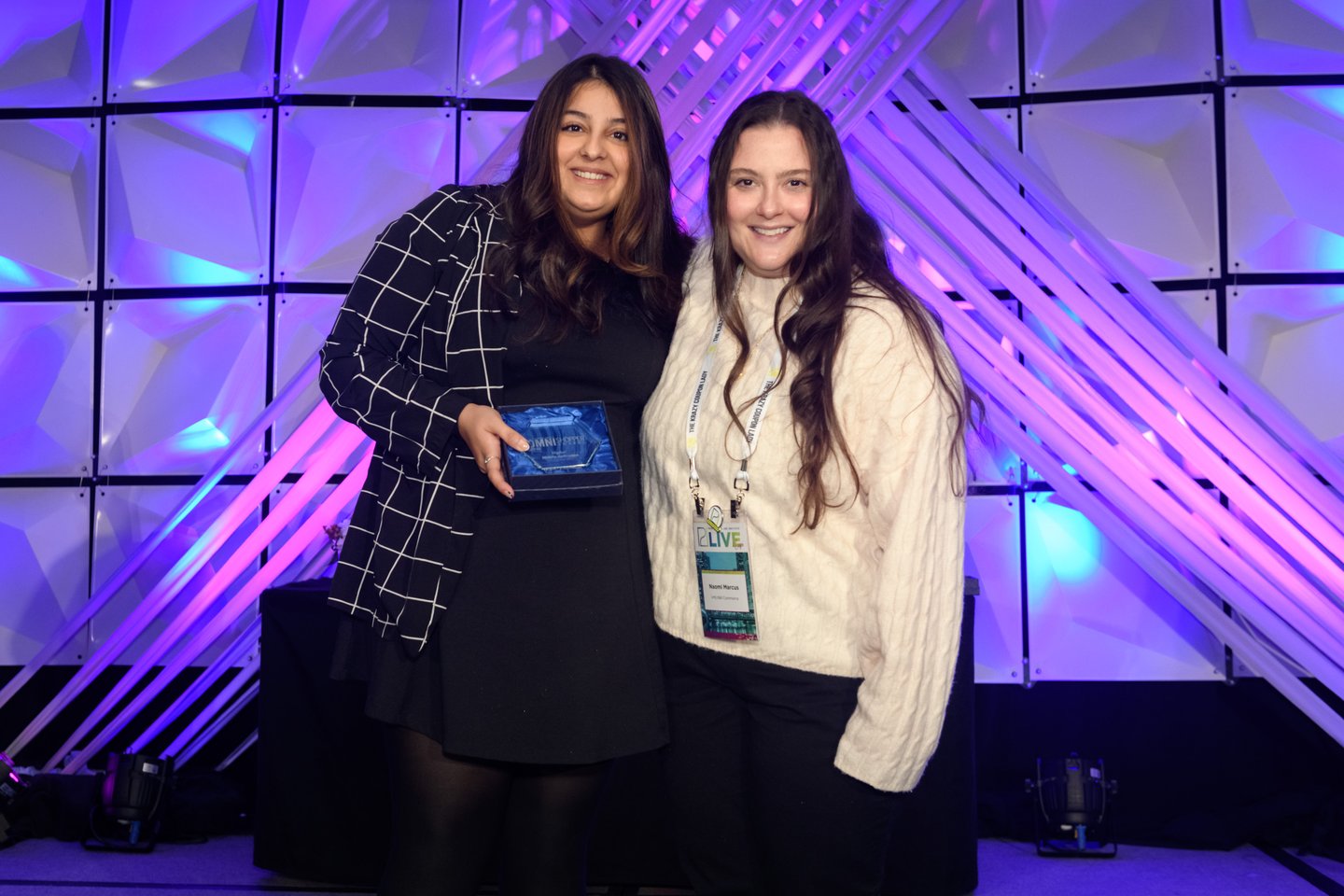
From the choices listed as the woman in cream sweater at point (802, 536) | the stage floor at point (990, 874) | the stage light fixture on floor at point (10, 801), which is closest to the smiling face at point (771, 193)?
the woman in cream sweater at point (802, 536)

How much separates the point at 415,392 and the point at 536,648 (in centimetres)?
38

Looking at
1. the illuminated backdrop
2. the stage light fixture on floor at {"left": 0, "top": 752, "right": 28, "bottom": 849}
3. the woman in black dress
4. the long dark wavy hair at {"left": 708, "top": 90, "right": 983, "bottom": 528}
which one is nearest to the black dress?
the woman in black dress

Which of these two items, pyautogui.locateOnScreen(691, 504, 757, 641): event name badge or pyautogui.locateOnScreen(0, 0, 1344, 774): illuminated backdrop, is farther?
pyautogui.locateOnScreen(0, 0, 1344, 774): illuminated backdrop

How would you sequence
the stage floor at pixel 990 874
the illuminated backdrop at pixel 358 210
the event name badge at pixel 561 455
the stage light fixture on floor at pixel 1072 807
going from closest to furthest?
the event name badge at pixel 561 455, the stage floor at pixel 990 874, the stage light fixture on floor at pixel 1072 807, the illuminated backdrop at pixel 358 210

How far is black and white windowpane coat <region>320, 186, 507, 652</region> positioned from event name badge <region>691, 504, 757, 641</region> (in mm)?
312

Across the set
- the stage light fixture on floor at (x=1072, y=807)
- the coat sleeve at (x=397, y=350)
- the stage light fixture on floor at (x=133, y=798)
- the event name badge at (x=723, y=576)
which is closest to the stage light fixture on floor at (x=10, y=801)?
the stage light fixture on floor at (x=133, y=798)

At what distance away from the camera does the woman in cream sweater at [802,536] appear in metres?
1.50

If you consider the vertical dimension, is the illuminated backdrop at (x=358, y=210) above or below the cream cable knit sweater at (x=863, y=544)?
above

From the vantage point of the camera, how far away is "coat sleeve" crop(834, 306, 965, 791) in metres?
1.48

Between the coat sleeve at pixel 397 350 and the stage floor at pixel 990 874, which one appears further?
the stage floor at pixel 990 874

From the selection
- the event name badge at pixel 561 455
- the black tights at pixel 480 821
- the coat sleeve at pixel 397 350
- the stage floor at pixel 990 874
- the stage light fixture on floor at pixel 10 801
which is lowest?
the stage floor at pixel 990 874

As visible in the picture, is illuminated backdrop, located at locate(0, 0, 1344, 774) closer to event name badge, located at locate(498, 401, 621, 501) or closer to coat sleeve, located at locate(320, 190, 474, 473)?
coat sleeve, located at locate(320, 190, 474, 473)

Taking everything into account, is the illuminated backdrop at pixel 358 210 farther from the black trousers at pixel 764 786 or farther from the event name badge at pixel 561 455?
the event name badge at pixel 561 455

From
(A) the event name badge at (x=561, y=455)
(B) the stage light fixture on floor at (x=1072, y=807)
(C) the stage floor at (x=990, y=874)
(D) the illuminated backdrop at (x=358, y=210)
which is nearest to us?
(A) the event name badge at (x=561, y=455)
